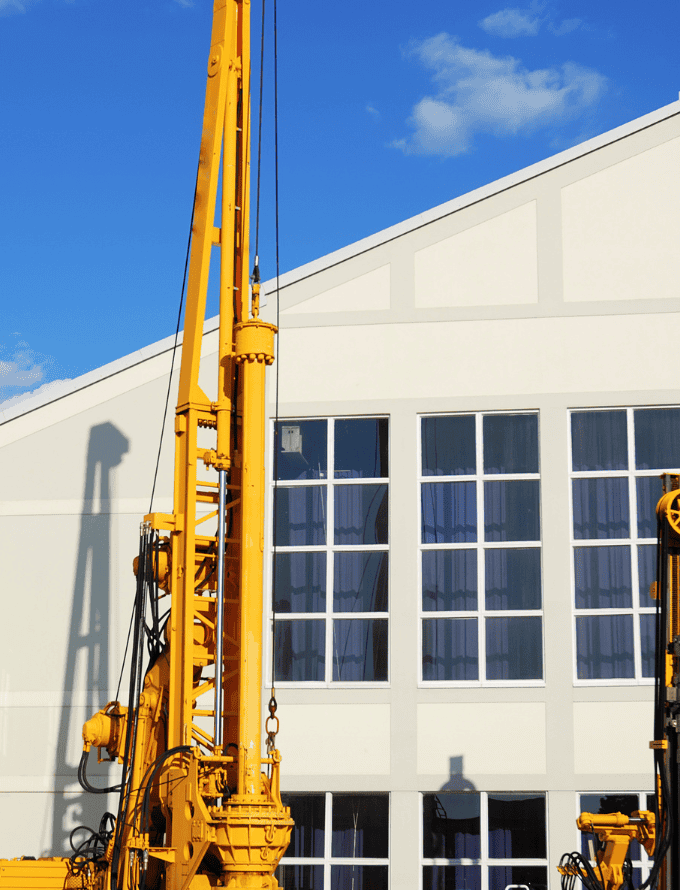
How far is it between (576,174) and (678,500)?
8.04 metres

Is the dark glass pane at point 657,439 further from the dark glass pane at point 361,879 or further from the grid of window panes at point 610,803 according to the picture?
the dark glass pane at point 361,879

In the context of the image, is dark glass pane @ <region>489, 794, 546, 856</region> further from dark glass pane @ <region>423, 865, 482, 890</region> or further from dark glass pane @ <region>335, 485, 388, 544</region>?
dark glass pane @ <region>335, 485, 388, 544</region>

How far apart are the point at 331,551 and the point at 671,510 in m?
7.00

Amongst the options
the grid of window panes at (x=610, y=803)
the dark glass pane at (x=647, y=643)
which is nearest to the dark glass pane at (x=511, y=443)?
the dark glass pane at (x=647, y=643)

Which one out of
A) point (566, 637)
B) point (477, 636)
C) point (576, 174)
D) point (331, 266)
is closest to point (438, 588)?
point (477, 636)

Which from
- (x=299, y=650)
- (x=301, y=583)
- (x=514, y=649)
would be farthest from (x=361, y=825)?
(x=301, y=583)

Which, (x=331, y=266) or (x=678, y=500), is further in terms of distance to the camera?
(x=331, y=266)

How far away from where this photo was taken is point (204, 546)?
11.2 m

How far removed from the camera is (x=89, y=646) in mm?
15992

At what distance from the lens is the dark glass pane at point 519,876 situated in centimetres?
1459

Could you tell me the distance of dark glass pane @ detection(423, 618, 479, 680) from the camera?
1552cm

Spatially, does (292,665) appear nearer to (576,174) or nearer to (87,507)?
(87,507)

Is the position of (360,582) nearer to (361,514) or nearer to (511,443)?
(361,514)

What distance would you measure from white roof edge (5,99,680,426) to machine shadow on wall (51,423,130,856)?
0.82m
